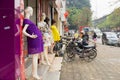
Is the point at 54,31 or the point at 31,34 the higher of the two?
the point at 31,34

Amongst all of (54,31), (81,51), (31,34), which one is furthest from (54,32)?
(31,34)

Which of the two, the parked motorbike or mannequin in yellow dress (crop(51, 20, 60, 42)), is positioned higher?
mannequin in yellow dress (crop(51, 20, 60, 42))

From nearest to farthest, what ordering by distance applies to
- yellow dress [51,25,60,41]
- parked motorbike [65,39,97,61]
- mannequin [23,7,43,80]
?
1. mannequin [23,7,43,80]
2. yellow dress [51,25,60,41]
3. parked motorbike [65,39,97,61]

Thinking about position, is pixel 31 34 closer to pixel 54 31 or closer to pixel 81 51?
pixel 54 31

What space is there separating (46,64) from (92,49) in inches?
265

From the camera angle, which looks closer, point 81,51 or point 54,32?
point 54,32

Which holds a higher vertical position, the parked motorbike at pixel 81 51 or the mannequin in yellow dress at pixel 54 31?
the mannequin in yellow dress at pixel 54 31

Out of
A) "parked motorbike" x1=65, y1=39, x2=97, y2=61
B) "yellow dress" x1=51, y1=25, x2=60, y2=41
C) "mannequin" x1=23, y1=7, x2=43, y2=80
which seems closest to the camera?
"mannequin" x1=23, y1=7, x2=43, y2=80

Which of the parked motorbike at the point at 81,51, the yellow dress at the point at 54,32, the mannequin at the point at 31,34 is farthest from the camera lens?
the parked motorbike at the point at 81,51

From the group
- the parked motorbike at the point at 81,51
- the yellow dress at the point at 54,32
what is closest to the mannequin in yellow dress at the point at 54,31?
the yellow dress at the point at 54,32

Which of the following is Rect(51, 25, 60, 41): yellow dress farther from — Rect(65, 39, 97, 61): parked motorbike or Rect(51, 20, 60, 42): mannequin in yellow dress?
Rect(65, 39, 97, 61): parked motorbike

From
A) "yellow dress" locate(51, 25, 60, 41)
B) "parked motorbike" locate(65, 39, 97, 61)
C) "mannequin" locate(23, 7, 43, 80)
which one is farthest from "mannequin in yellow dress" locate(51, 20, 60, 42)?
"mannequin" locate(23, 7, 43, 80)

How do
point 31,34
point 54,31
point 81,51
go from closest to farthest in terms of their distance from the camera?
point 31,34
point 54,31
point 81,51

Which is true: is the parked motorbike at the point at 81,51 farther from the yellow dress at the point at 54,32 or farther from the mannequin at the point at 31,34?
the mannequin at the point at 31,34
